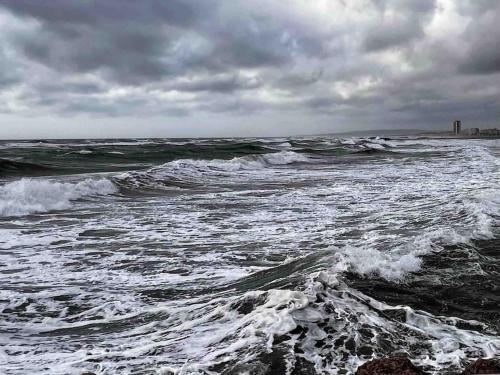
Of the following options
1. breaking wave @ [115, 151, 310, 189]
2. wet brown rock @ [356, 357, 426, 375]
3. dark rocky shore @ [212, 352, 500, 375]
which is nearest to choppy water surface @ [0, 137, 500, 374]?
dark rocky shore @ [212, 352, 500, 375]

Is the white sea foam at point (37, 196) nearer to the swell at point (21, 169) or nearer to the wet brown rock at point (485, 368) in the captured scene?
the swell at point (21, 169)

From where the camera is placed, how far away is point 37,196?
1183 centimetres

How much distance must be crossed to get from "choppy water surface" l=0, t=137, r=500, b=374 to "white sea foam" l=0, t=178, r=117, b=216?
0.34 ft

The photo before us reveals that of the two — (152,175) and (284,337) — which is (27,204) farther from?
(284,337)

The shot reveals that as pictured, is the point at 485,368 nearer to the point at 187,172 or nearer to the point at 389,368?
Answer: the point at 389,368

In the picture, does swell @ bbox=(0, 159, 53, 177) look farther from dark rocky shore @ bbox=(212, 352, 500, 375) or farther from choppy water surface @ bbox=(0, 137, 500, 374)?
dark rocky shore @ bbox=(212, 352, 500, 375)

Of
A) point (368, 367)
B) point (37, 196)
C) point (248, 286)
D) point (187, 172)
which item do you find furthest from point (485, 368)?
point (187, 172)

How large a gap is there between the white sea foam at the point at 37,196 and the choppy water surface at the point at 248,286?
0.34ft

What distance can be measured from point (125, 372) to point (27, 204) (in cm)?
907

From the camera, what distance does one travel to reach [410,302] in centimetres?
441

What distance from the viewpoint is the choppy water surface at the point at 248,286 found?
3441 mm

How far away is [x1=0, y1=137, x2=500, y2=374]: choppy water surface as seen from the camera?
3441 millimetres

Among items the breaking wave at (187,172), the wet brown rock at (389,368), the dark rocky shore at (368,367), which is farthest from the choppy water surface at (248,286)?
the breaking wave at (187,172)

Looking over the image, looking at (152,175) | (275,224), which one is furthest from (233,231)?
(152,175)
